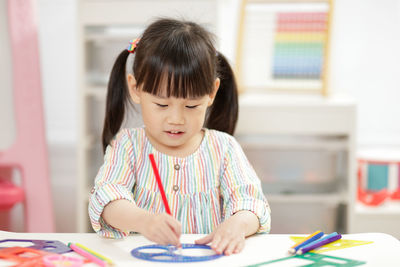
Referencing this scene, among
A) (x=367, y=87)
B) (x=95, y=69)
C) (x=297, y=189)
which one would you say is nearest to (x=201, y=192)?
(x=297, y=189)

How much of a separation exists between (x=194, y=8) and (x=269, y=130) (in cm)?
50

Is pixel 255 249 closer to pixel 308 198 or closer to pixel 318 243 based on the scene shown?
pixel 318 243

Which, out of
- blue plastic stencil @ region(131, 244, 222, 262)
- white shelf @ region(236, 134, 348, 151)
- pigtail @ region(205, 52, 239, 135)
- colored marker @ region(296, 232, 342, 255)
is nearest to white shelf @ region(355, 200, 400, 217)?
white shelf @ region(236, 134, 348, 151)

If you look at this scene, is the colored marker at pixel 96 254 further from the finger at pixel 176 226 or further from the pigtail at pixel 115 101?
the pigtail at pixel 115 101

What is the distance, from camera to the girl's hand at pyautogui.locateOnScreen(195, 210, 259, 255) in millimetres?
796

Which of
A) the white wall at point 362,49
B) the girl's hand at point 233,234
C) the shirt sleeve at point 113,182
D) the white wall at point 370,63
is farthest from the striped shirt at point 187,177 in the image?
the white wall at point 370,63

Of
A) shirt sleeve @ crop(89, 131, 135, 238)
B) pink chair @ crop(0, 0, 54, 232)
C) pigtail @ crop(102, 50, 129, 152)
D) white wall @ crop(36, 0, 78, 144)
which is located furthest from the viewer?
white wall @ crop(36, 0, 78, 144)

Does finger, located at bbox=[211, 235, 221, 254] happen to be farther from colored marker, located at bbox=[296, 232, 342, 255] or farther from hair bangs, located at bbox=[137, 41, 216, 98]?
hair bangs, located at bbox=[137, 41, 216, 98]

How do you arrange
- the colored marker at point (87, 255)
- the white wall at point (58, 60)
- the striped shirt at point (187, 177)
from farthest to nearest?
the white wall at point (58, 60) < the striped shirt at point (187, 177) < the colored marker at point (87, 255)

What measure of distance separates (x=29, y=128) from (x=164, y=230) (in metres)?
1.28

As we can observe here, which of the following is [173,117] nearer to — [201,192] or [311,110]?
[201,192]

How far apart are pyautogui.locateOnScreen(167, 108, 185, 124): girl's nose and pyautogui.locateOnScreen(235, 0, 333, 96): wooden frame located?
118cm

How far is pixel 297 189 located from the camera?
7.00 feet

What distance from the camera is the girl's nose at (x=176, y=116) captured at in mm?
989
